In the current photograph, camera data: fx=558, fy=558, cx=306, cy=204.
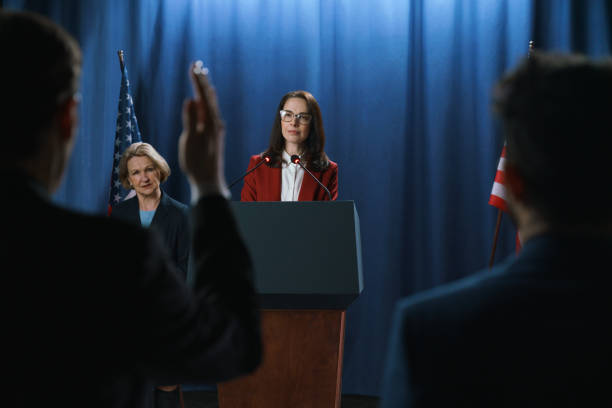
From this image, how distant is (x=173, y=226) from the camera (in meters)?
2.94

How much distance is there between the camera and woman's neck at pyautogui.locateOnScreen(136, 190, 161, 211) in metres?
3.07

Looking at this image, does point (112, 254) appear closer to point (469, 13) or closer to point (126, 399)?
point (126, 399)

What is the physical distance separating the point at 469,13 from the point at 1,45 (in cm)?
392

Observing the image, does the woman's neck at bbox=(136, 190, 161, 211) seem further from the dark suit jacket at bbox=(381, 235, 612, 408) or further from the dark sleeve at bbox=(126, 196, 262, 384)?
the dark suit jacket at bbox=(381, 235, 612, 408)

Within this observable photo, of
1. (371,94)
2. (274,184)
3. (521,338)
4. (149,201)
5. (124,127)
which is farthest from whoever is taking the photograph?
(371,94)

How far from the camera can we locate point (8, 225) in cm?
54

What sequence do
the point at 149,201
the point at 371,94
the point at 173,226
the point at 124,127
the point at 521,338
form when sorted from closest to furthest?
the point at 521,338 → the point at 173,226 → the point at 149,201 → the point at 124,127 → the point at 371,94

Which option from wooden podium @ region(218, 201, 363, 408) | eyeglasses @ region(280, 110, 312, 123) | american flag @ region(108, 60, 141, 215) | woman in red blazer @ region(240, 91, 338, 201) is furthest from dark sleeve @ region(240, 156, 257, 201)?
american flag @ region(108, 60, 141, 215)

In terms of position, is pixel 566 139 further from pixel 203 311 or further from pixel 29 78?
pixel 29 78

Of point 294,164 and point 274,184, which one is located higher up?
point 294,164

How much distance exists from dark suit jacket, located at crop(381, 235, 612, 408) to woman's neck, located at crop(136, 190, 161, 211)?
2.69 meters

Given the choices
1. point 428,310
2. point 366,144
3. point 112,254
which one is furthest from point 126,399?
point 366,144

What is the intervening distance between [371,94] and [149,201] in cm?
179

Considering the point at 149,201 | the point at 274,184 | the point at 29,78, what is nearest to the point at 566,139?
the point at 29,78
